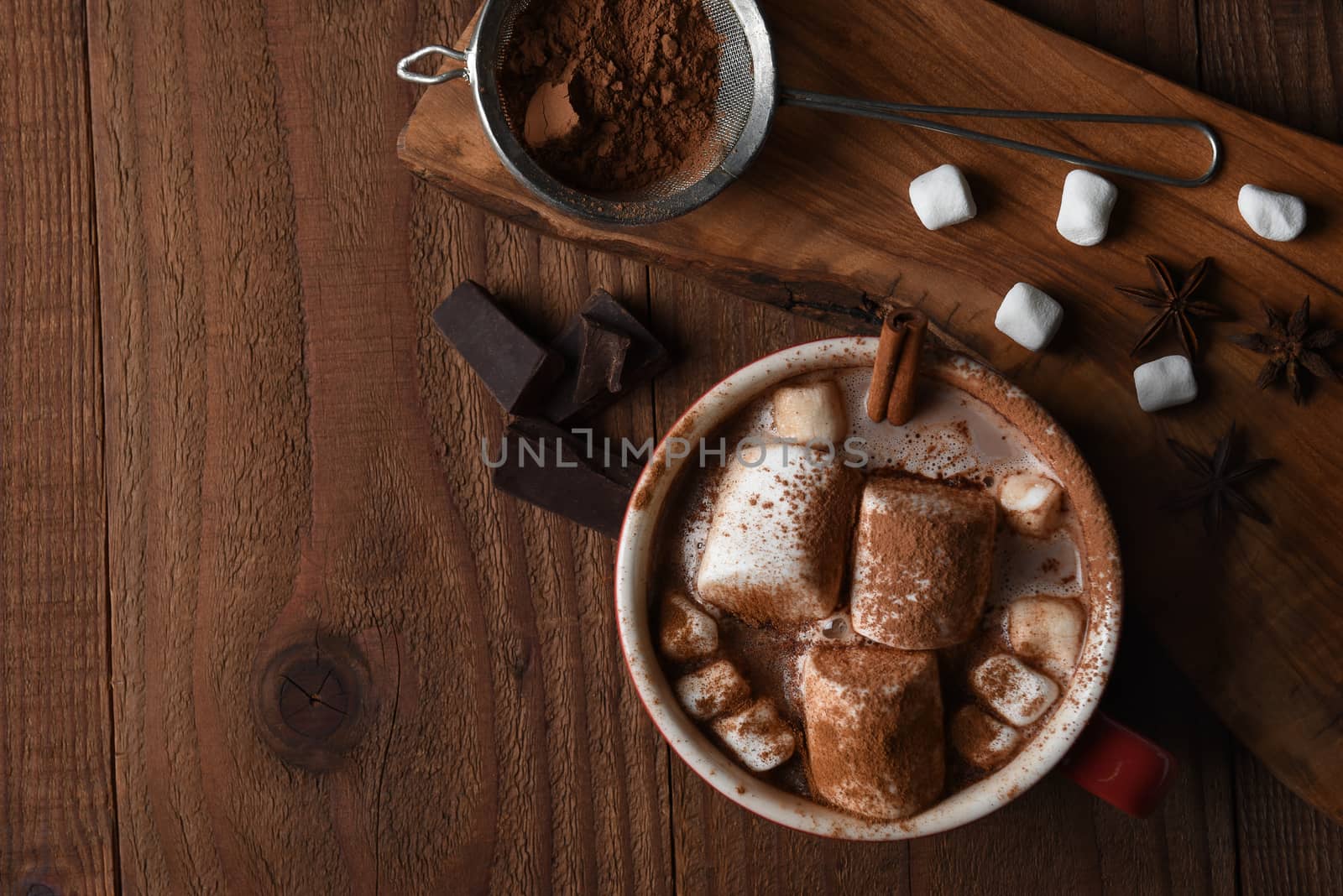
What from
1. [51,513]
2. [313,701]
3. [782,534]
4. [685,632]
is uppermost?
[782,534]

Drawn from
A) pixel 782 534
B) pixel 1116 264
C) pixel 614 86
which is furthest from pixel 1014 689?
pixel 614 86

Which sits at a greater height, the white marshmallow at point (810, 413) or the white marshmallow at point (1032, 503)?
the white marshmallow at point (810, 413)

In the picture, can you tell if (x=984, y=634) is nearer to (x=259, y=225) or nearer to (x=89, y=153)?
(x=259, y=225)

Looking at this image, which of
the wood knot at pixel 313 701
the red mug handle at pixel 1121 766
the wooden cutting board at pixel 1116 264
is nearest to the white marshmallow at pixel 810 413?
the wooden cutting board at pixel 1116 264

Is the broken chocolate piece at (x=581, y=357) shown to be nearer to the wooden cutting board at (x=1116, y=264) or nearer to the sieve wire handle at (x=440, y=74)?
the wooden cutting board at (x=1116, y=264)

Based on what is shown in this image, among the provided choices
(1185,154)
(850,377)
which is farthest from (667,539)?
(1185,154)

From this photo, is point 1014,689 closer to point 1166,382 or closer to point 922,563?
point 922,563

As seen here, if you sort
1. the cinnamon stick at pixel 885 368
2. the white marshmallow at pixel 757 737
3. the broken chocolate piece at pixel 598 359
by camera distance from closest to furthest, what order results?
1. the cinnamon stick at pixel 885 368
2. the white marshmallow at pixel 757 737
3. the broken chocolate piece at pixel 598 359
